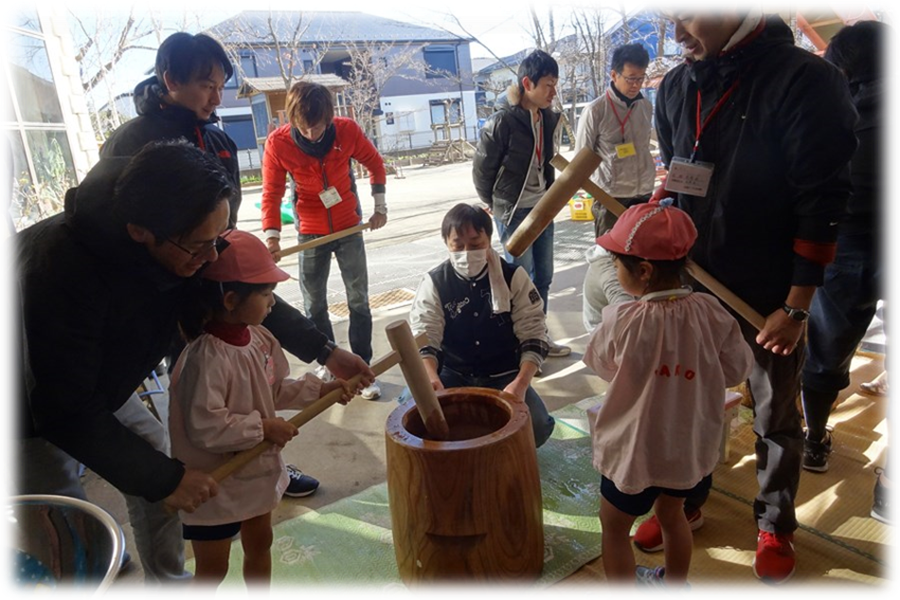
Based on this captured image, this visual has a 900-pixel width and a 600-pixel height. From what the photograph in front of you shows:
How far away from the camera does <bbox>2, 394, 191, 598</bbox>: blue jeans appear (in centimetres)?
150

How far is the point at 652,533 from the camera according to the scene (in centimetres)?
207

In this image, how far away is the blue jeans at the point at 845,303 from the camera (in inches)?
86.4

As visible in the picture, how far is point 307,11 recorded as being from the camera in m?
13.1

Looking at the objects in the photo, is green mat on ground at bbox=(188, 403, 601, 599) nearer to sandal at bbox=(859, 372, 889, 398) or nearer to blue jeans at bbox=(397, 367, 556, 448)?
blue jeans at bbox=(397, 367, 556, 448)

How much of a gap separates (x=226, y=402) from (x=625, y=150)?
301 cm

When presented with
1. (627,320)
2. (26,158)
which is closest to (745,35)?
(627,320)

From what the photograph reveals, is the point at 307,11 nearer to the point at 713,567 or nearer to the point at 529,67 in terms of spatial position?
the point at 529,67

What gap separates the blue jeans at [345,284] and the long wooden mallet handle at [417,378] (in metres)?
1.73

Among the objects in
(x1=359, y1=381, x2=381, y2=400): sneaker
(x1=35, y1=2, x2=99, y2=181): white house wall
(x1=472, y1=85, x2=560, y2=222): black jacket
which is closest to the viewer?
(x1=359, y1=381, x2=381, y2=400): sneaker

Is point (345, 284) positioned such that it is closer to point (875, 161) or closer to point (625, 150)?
point (625, 150)

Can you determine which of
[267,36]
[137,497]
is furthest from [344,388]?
[267,36]

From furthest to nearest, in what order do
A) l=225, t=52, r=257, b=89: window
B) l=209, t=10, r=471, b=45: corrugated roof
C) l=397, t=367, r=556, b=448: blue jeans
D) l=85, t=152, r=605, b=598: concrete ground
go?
1. l=225, t=52, r=257, b=89: window
2. l=209, t=10, r=471, b=45: corrugated roof
3. l=85, t=152, r=605, b=598: concrete ground
4. l=397, t=367, r=556, b=448: blue jeans

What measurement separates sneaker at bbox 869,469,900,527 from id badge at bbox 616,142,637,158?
7.46ft

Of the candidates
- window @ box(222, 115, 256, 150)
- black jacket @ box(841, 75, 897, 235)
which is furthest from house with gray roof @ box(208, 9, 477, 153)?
black jacket @ box(841, 75, 897, 235)
